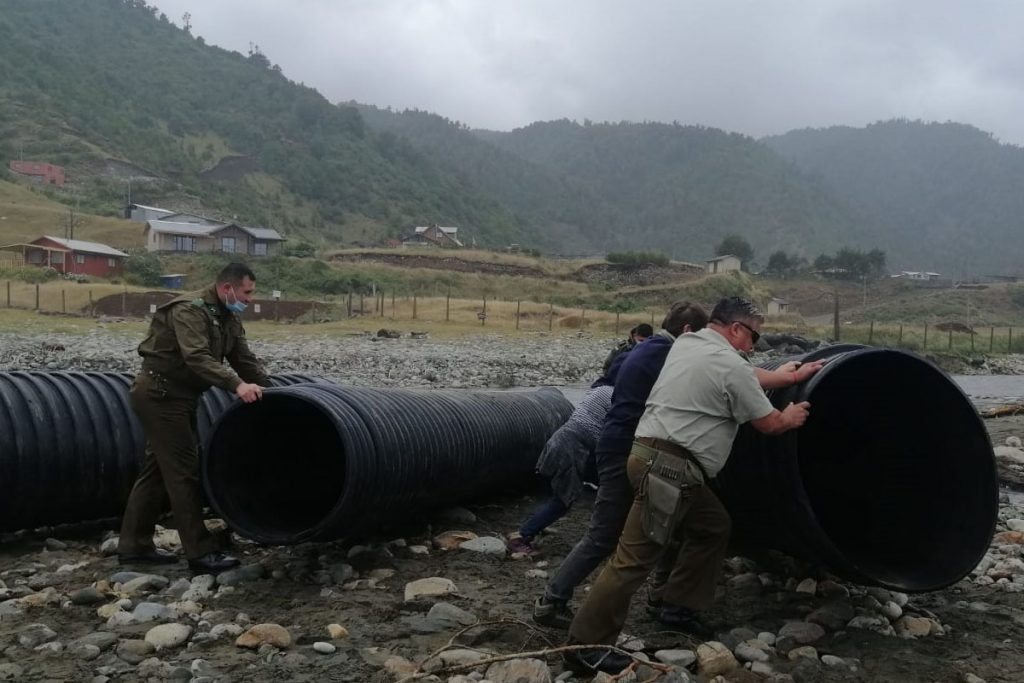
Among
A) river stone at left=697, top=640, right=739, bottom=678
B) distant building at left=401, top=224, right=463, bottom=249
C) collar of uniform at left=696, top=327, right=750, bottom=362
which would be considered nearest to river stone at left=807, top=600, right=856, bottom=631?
river stone at left=697, top=640, right=739, bottom=678

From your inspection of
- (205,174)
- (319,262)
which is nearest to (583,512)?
(319,262)

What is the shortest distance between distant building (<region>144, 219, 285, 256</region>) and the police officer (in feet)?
213

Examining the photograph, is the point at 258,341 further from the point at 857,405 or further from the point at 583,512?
the point at 857,405

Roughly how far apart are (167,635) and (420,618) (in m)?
1.24

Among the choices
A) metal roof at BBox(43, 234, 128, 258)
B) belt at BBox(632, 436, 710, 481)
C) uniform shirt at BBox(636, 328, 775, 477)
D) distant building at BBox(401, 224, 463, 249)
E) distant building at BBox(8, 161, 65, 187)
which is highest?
distant building at BBox(8, 161, 65, 187)

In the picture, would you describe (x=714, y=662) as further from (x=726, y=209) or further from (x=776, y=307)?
(x=726, y=209)

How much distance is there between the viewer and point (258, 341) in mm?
28422

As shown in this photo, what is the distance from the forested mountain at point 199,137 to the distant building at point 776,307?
4598 cm

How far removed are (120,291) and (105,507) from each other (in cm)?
3685

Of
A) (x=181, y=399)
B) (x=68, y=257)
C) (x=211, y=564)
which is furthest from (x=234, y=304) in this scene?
(x=68, y=257)

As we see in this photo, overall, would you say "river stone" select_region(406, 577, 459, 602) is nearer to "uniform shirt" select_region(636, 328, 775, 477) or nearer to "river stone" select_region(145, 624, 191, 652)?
"river stone" select_region(145, 624, 191, 652)

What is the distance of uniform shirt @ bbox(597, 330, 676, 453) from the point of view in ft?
15.7

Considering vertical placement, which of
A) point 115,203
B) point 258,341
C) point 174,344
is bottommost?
point 258,341

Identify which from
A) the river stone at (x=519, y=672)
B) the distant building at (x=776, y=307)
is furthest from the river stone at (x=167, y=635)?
the distant building at (x=776, y=307)
